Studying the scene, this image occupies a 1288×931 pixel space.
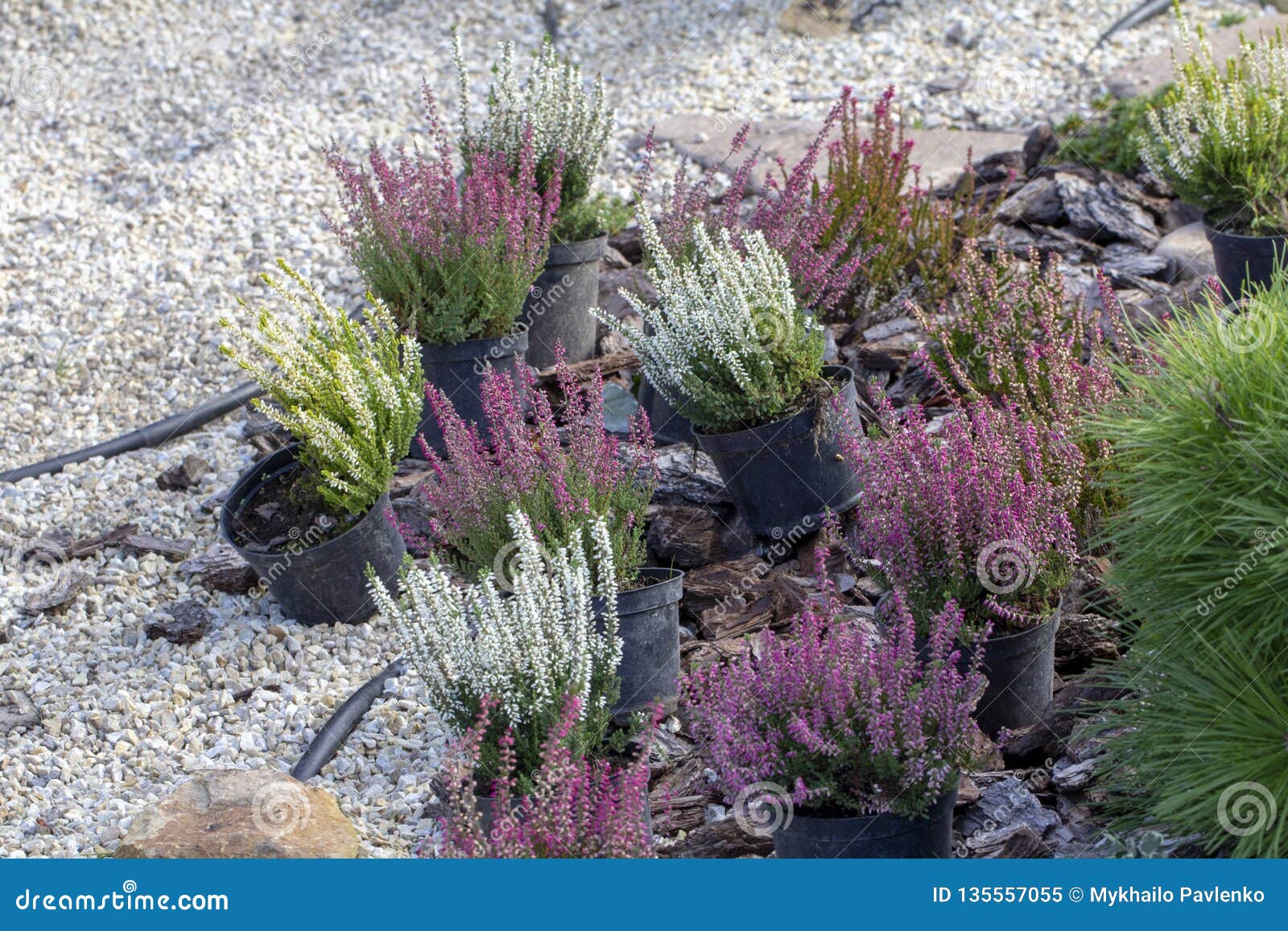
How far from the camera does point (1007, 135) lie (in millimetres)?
7043

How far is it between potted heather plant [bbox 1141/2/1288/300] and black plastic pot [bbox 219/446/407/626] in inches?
130

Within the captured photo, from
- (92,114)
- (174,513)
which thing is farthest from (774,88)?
(174,513)

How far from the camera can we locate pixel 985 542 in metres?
3.28

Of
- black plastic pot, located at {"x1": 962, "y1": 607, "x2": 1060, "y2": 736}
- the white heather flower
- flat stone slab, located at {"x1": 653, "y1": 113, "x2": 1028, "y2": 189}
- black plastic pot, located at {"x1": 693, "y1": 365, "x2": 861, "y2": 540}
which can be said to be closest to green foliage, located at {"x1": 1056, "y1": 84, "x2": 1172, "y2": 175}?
flat stone slab, located at {"x1": 653, "y1": 113, "x2": 1028, "y2": 189}

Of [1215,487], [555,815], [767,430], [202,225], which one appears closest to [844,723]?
[555,815]

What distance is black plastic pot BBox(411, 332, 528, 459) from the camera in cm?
487

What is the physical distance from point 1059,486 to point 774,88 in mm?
5382

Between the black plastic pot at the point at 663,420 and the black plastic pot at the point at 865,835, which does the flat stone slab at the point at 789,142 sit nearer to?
the black plastic pot at the point at 663,420

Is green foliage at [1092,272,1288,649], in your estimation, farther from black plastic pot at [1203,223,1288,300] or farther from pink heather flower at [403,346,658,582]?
black plastic pot at [1203,223,1288,300]

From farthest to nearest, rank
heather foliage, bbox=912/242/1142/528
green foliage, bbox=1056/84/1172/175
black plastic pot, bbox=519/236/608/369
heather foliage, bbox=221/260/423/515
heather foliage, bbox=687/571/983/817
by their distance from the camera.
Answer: green foliage, bbox=1056/84/1172/175 < black plastic pot, bbox=519/236/608/369 < heather foliage, bbox=221/260/423/515 < heather foliage, bbox=912/242/1142/528 < heather foliage, bbox=687/571/983/817

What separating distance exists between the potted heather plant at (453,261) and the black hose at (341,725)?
1285 mm

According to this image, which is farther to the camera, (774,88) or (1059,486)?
(774,88)

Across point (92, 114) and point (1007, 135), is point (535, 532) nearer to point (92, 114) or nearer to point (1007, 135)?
point (1007, 135)

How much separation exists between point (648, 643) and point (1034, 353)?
151 centimetres
